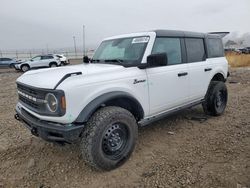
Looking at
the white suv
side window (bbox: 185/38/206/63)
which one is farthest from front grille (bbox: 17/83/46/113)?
side window (bbox: 185/38/206/63)

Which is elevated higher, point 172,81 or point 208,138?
point 172,81

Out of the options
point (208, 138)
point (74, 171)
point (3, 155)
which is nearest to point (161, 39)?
point (208, 138)

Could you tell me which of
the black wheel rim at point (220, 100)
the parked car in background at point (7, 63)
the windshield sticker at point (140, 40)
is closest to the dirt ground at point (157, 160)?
the black wheel rim at point (220, 100)

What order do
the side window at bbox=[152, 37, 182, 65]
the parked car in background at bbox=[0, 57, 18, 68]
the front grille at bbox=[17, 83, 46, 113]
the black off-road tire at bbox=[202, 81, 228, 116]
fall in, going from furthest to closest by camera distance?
the parked car in background at bbox=[0, 57, 18, 68] → the black off-road tire at bbox=[202, 81, 228, 116] → the side window at bbox=[152, 37, 182, 65] → the front grille at bbox=[17, 83, 46, 113]

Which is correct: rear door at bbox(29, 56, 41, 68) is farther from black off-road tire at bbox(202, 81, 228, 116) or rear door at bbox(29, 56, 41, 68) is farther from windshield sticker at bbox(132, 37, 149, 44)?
windshield sticker at bbox(132, 37, 149, 44)

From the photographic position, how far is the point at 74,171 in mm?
3234

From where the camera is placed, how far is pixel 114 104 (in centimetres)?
339

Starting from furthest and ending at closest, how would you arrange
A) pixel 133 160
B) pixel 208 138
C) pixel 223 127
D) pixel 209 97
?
pixel 209 97, pixel 223 127, pixel 208 138, pixel 133 160

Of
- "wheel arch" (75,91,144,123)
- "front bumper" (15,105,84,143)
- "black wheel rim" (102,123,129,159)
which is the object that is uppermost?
"wheel arch" (75,91,144,123)

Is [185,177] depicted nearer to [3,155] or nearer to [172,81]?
[172,81]

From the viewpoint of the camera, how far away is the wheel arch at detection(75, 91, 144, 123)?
2820 millimetres

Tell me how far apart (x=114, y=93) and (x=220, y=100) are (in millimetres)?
3403

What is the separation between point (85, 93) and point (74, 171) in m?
1.21

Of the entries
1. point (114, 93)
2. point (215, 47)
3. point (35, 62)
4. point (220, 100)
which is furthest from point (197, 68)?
point (35, 62)
